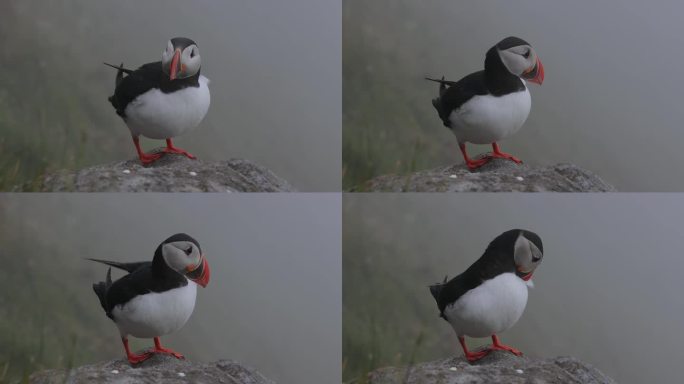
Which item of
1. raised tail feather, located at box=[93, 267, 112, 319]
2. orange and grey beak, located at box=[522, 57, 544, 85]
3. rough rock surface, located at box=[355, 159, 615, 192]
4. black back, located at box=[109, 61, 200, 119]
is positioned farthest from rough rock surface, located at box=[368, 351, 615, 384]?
black back, located at box=[109, 61, 200, 119]

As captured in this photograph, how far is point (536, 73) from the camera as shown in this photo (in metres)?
3.54

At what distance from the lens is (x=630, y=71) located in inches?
145

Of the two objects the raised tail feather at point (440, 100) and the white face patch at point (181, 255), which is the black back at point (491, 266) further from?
the white face patch at point (181, 255)

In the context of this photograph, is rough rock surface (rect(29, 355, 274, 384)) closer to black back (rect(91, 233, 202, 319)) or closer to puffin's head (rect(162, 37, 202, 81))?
black back (rect(91, 233, 202, 319))

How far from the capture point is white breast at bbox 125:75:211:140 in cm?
350

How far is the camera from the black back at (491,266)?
3.49 meters

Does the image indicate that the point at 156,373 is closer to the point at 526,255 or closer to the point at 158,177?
the point at 158,177

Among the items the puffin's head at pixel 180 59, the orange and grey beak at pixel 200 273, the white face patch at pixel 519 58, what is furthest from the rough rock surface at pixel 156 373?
the white face patch at pixel 519 58

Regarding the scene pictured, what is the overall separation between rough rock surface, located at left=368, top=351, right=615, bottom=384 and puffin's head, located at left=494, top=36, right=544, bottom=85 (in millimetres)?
834

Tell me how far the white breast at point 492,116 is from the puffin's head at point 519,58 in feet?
0.20

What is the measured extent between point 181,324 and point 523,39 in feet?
Result: 4.27

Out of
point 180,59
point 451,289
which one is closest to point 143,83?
point 180,59

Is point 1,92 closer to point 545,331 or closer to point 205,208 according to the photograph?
point 205,208

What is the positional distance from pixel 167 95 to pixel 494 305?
1101 mm
